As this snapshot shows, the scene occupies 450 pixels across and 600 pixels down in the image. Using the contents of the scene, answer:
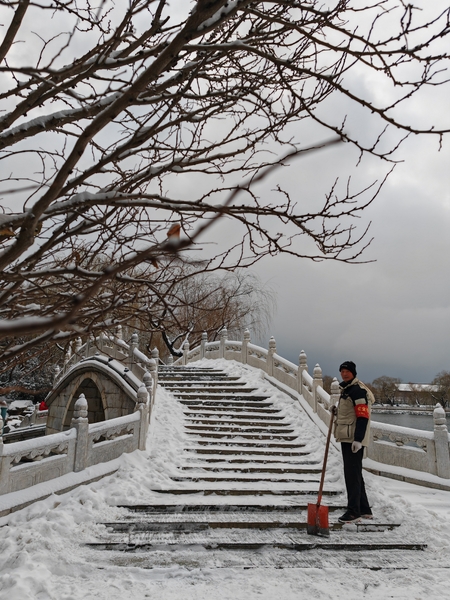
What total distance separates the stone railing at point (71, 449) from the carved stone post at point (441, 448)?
5560 millimetres

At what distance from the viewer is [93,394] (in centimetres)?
1927

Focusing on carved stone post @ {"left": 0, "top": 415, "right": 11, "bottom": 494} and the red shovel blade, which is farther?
carved stone post @ {"left": 0, "top": 415, "right": 11, "bottom": 494}

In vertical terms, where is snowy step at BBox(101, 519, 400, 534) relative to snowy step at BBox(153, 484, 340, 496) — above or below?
below

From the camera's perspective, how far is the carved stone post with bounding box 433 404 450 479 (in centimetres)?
795

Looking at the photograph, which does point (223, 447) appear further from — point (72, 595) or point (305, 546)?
point (72, 595)

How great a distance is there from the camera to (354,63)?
350cm

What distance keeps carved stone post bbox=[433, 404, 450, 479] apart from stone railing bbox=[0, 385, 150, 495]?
219 inches

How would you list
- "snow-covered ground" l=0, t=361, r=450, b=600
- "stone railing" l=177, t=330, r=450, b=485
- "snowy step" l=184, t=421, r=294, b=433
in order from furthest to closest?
"snowy step" l=184, t=421, r=294, b=433 → "stone railing" l=177, t=330, r=450, b=485 → "snow-covered ground" l=0, t=361, r=450, b=600

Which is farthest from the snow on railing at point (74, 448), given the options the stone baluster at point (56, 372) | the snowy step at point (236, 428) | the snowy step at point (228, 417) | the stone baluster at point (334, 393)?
the stone baluster at point (56, 372)

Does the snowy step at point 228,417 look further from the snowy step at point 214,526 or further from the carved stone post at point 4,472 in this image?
the carved stone post at point 4,472

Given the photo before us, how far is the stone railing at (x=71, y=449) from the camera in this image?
20.1 ft

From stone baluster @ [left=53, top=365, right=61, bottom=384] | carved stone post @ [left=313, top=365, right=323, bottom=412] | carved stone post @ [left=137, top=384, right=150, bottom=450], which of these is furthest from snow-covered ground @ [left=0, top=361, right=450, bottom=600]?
stone baluster @ [left=53, top=365, right=61, bottom=384]

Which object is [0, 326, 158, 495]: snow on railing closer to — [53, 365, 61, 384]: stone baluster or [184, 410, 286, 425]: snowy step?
[184, 410, 286, 425]: snowy step

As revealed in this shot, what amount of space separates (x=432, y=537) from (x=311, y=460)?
161 inches
